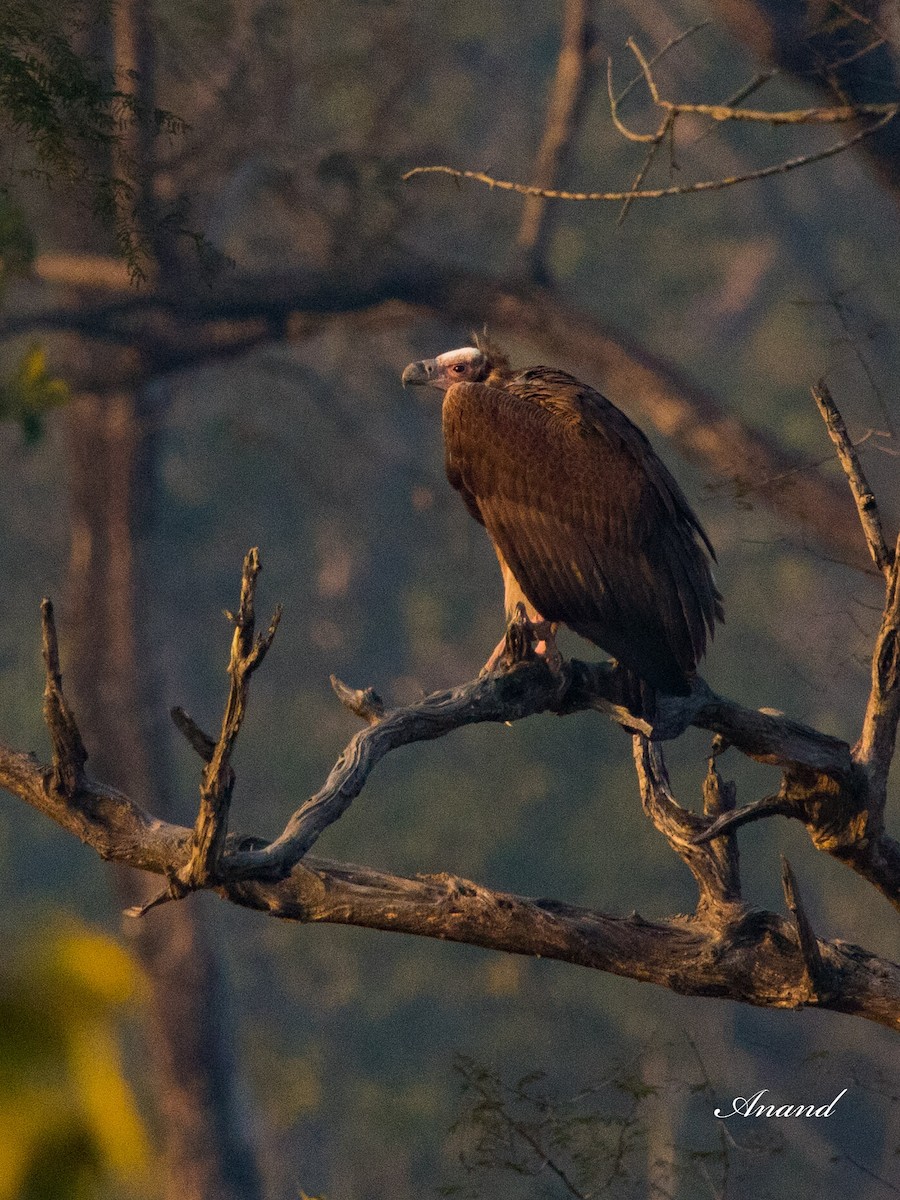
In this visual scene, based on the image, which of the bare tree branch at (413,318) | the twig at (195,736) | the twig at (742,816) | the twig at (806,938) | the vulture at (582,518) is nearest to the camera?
the twig at (195,736)

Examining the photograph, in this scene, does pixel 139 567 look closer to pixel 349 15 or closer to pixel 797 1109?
pixel 349 15

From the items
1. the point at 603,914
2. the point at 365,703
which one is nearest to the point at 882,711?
the point at 603,914

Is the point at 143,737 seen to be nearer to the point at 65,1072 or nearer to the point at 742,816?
the point at 742,816

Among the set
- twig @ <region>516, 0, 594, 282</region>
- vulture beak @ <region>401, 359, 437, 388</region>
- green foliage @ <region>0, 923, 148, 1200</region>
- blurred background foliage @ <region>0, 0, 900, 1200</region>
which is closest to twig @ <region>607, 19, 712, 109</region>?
vulture beak @ <region>401, 359, 437, 388</region>

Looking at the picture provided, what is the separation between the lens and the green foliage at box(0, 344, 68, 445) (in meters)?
4.78

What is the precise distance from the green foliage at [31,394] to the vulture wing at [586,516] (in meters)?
1.27

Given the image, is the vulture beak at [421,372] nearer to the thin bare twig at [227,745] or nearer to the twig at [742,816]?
the twig at [742,816]

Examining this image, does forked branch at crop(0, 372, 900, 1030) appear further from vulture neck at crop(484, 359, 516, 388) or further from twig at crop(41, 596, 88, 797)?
vulture neck at crop(484, 359, 516, 388)

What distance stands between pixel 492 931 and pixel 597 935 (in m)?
0.27

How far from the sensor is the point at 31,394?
4.78 meters

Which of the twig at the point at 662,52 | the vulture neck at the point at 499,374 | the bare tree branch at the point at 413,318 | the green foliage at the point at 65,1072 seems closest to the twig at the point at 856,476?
the twig at the point at 662,52

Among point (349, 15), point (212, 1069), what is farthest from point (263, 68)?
point (212, 1069)

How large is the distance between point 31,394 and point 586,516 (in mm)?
1791

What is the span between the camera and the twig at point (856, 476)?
364 cm
